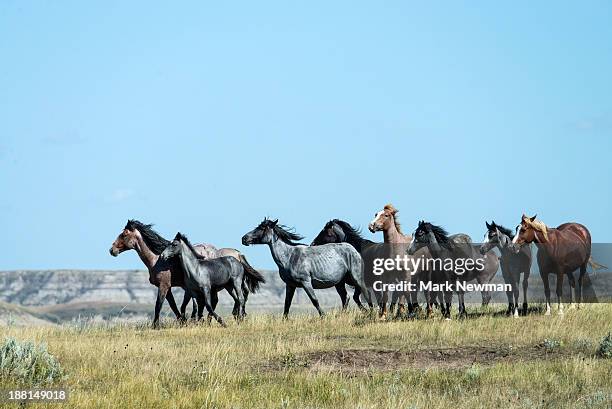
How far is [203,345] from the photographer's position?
20.5 metres

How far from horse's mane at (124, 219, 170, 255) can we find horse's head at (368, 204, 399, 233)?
5150 mm

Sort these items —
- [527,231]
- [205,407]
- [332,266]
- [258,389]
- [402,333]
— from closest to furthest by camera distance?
[205,407], [258,389], [402,333], [527,231], [332,266]

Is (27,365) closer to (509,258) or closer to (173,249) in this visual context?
(173,249)

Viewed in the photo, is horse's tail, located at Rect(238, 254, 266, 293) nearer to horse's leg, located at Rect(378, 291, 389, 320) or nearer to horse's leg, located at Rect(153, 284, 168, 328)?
horse's leg, located at Rect(153, 284, 168, 328)

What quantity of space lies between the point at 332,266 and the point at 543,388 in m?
12.4

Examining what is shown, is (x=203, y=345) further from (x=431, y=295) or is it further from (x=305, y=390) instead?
(x=431, y=295)

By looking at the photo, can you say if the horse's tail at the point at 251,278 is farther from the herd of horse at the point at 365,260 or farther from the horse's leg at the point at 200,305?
the horse's leg at the point at 200,305

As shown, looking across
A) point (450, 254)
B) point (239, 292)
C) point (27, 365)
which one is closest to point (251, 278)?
point (239, 292)

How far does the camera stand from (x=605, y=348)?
18.3 meters

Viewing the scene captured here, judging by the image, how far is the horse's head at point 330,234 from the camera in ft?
97.1

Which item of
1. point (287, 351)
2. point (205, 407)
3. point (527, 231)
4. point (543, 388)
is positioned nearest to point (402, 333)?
point (287, 351)

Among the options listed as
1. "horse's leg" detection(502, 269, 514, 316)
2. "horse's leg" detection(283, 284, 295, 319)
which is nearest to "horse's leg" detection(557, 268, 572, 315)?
"horse's leg" detection(502, 269, 514, 316)

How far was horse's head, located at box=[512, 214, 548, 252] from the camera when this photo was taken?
25688 mm

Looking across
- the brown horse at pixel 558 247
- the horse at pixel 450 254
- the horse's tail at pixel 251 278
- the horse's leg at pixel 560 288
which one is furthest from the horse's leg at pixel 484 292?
the horse's tail at pixel 251 278
